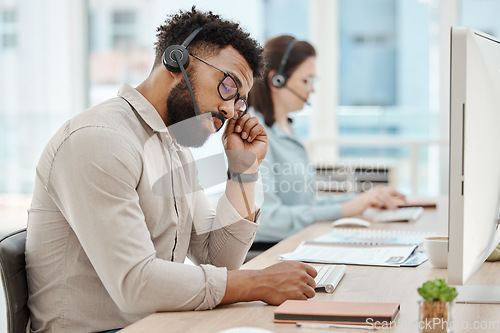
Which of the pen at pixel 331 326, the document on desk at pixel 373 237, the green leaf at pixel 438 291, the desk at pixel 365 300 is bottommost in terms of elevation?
the document on desk at pixel 373 237

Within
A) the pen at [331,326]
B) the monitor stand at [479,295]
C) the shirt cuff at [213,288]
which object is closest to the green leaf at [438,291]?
the pen at [331,326]

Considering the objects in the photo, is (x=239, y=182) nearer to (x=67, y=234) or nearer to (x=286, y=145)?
(x=67, y=234)

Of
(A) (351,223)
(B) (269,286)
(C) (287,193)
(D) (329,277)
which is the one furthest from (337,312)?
(C) (287,193)

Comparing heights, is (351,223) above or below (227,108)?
below

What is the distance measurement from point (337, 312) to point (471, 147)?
316 millimetres

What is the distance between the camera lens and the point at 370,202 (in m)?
2.15

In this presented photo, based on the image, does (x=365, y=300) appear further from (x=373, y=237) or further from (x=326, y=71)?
(x=326, y=71)

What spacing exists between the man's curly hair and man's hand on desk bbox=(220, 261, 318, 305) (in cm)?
49

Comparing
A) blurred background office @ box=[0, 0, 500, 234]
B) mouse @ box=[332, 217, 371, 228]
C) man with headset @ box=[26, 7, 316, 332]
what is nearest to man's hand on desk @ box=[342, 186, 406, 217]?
mouse @ box=[332, 217, 371, 228]

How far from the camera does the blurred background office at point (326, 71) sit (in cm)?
426

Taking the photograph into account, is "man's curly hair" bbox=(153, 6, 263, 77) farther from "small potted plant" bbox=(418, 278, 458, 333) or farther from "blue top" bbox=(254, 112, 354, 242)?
"small potted plant" bbox=(418, 278, 458, 333)

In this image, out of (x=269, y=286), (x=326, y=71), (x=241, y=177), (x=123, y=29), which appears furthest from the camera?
(x=123, y=29)

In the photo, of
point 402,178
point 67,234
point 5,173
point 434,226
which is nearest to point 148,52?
point 5,173

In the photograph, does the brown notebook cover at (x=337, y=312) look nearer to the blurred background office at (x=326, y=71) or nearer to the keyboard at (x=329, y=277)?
the keyboard at (x=329, y=277)
